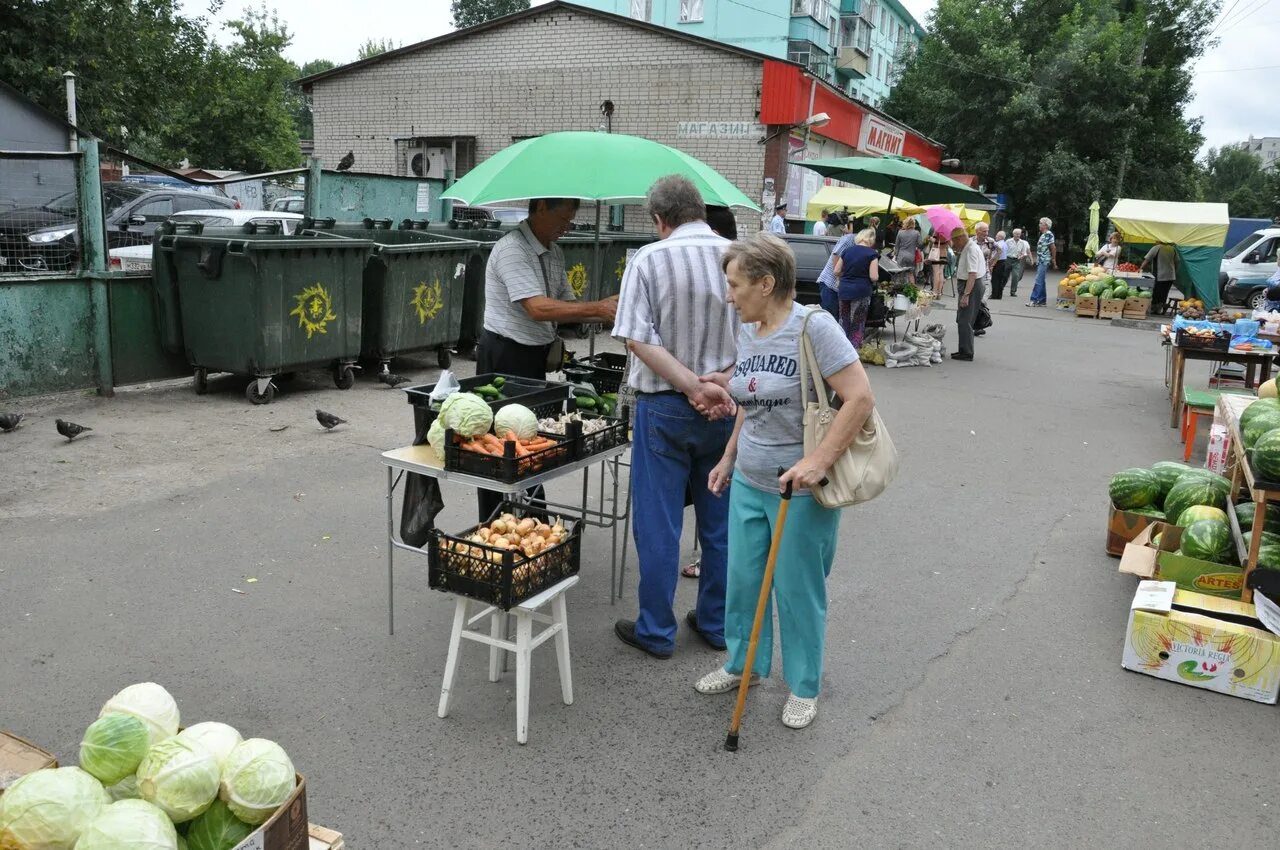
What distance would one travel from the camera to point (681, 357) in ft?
14.2

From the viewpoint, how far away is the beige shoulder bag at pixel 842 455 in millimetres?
3633

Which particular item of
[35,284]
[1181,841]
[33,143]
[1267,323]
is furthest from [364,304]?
[1267,323]

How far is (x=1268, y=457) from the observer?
14.9 feet

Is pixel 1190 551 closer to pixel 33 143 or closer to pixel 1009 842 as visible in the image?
pixel 1009 842

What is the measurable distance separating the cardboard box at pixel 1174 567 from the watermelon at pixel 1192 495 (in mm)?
117

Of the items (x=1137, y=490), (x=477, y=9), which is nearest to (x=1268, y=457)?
(x=1137, y=490)

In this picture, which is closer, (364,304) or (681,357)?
(681,357)

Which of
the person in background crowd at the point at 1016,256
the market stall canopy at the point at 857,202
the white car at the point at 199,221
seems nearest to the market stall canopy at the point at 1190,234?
the market stall canopy at the point at 857,202

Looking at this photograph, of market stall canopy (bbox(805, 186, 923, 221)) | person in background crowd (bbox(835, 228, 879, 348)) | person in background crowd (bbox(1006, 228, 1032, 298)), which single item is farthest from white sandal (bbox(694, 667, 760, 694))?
person in background crowd (bbox(1006, 228, 1032, 298))

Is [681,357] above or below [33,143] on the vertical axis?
below

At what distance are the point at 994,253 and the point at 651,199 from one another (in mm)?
20678

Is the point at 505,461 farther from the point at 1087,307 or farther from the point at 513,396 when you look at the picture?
the point at 1087,307

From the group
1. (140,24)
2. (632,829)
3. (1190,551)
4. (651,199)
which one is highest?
(140,24)

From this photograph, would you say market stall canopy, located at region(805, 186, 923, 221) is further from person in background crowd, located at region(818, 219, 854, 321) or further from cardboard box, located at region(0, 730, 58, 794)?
cardboard box, located at region(0, 730, 58, 794)
